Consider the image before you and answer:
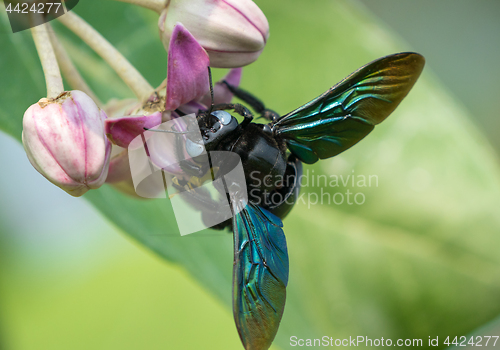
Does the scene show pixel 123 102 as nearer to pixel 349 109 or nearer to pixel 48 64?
pixel 48 64

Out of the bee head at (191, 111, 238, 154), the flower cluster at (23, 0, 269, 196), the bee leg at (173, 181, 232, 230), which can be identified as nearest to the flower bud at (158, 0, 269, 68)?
the flower cluster at (23, 0, 269, 196)

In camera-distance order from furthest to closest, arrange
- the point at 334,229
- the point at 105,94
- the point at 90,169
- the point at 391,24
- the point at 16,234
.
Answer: the point at 391,24, the point at 16,234, the point at 334,229, the point at 105,94, the point at 90,169

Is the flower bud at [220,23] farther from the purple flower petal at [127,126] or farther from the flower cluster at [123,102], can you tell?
the purple flower petal at [127,126]

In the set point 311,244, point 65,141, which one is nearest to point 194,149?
point 65,141

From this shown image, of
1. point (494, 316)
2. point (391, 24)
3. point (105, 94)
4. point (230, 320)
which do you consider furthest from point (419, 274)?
point (391, 24)

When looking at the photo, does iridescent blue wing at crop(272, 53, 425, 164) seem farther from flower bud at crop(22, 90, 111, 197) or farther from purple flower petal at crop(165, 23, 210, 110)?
flower bud at crop(22, 90, 111, 197)

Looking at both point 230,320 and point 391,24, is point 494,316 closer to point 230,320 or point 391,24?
point 230,320
